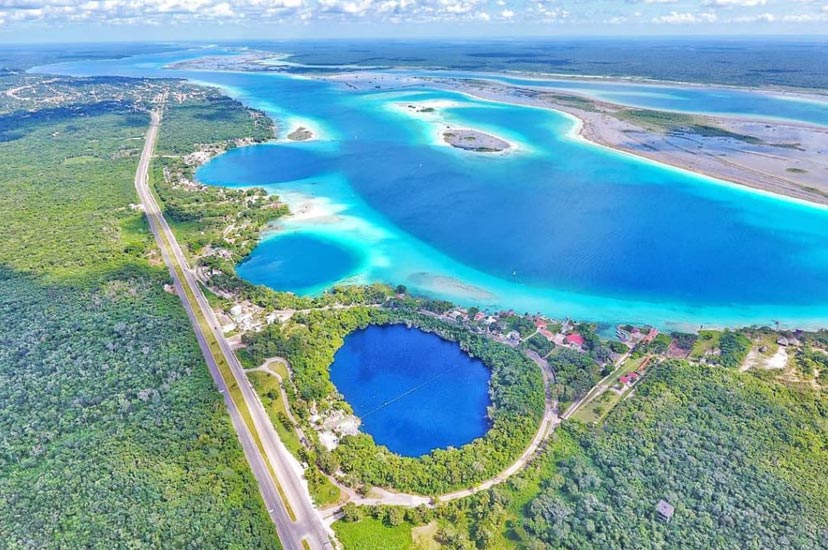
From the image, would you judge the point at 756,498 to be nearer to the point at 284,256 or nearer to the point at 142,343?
the point at 142,343

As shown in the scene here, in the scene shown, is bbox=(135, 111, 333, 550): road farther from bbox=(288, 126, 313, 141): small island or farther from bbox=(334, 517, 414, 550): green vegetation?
bbox=(288, 126, 313, 141): small island

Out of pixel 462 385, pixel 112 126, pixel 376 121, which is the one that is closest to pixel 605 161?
pixel 376 121

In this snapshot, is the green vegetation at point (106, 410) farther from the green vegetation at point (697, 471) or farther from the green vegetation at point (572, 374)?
the green vegetation at point (572, 374)

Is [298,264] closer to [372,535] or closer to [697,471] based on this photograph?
[372,535]

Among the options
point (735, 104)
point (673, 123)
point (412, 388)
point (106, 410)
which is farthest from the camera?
point (735, 104)

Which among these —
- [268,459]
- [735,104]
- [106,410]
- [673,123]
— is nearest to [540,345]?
[268,459]

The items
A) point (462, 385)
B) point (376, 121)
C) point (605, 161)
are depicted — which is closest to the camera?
point (462, 385)

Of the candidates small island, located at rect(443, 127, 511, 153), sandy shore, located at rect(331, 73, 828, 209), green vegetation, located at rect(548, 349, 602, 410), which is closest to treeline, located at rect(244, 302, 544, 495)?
green vegetation, located at rect(548, 349, 602, 410)

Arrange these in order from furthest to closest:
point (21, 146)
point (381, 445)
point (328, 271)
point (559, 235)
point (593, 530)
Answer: point (21, 146) → point (559, 235) → point (328, 271) → point (381, 445) → point (593, 530)
